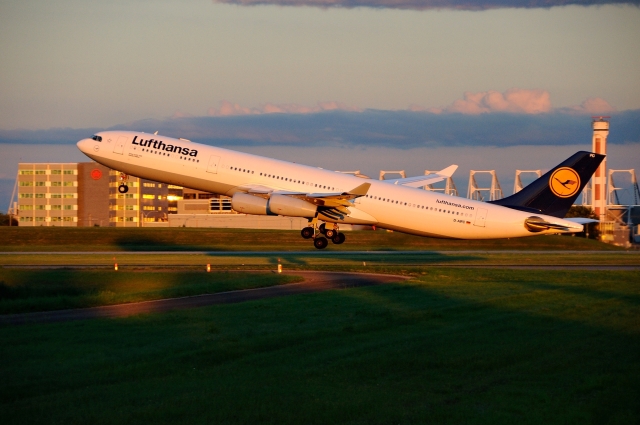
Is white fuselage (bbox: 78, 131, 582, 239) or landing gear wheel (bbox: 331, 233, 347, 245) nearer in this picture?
white fuselage (bbox: 78, 131, 582, 239)

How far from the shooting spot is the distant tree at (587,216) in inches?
4055

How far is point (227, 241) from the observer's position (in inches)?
3403

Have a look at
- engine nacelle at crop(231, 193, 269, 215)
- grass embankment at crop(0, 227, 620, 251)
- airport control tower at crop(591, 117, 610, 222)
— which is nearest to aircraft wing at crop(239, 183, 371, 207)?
engine nacelle at crop(231, 193, 269, 215)

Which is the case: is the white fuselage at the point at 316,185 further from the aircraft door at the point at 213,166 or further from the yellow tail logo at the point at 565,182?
the yellow tail logo at the point at 565,182

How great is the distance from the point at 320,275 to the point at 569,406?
91.5 ft

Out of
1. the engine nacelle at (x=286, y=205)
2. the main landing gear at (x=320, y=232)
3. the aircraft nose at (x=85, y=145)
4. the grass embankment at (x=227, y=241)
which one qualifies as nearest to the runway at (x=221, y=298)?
the engine nacelle at (x=286, y=205)

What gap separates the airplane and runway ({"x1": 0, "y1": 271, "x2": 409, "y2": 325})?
5538mm

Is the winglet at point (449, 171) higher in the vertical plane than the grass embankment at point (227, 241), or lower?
higher

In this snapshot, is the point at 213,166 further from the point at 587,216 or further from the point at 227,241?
the point at 587,216

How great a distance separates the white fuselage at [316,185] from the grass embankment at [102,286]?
6.94 m

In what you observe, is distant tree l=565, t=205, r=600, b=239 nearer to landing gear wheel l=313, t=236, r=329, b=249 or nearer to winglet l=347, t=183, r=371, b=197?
landing gear wheel l=313, t=236, r=329, b=249

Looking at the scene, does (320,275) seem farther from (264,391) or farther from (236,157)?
(264,391)

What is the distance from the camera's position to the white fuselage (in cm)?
4684

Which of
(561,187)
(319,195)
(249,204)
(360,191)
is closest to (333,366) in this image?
(360,191)
